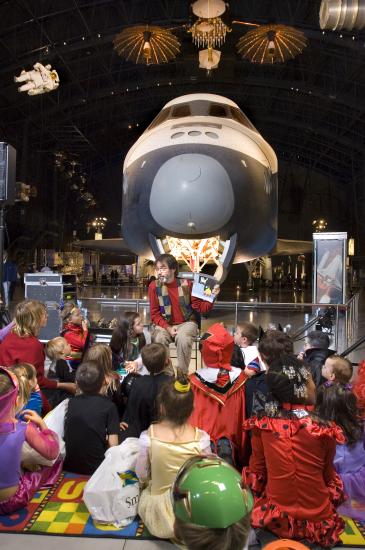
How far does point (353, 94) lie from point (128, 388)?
20.2 meters

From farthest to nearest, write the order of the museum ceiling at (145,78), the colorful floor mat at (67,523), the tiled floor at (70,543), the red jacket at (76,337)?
1. the museum ceiling at (145,78)
2. the red jacket at (76,337)
3. the colorful floor mat at (67,523)
4. the tiled floor at (70,543)

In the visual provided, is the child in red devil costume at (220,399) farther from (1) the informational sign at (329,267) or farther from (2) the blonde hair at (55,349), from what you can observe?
(1) the informational sign at (329,267)

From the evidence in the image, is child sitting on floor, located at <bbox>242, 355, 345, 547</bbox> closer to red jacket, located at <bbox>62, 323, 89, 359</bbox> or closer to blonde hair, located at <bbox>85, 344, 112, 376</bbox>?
blonde hair, located at <bbox>85, 344, 112, 376</bbox>

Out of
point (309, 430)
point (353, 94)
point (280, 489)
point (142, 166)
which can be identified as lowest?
point (280, 489)

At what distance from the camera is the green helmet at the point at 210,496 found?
900 millimetres

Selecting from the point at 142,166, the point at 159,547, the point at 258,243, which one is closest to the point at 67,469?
the point at 159,547

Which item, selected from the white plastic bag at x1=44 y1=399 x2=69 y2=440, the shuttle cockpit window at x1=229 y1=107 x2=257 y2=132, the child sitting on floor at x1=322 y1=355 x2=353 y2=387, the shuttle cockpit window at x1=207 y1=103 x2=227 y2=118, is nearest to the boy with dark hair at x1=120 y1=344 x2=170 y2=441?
the white plastic bag at x1=44 y1=399 x2=69 y2=440

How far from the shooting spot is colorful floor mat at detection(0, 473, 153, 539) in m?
1.99

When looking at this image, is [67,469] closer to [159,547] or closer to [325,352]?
[159,547]

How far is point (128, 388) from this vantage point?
3010mm

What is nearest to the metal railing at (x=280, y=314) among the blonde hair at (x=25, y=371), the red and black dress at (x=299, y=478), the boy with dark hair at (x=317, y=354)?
the boy with dark hair at (x=317, y=354)

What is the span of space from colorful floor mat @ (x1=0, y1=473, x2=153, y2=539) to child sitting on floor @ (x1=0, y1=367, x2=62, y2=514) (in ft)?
0.19

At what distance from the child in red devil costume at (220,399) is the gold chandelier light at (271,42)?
28.1ft

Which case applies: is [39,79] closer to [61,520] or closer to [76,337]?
[76,337]
